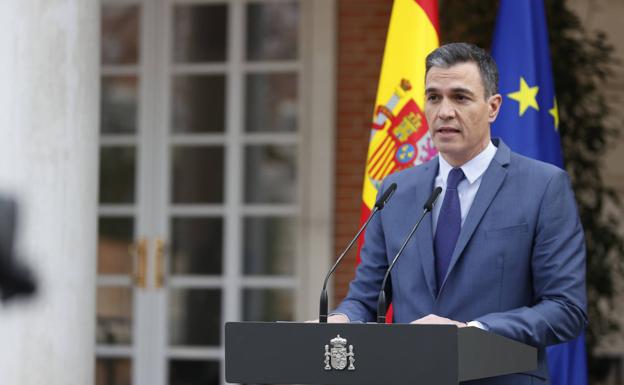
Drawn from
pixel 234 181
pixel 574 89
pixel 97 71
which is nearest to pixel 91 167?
pixel 97 71

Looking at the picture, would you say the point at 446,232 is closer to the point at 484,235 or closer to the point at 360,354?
the point at 484,235

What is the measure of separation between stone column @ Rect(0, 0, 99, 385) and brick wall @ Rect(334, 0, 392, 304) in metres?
2.27

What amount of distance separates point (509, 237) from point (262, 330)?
0.65 metres

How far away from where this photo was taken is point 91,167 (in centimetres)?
468

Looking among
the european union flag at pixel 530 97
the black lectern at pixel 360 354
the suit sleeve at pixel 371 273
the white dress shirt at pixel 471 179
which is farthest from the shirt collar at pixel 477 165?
the european union flag at pixel 530 97

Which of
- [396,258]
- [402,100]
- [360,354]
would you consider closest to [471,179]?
[396,258]

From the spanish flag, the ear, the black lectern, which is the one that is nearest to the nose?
the ear

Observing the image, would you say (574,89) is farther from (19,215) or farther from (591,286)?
(19,215)

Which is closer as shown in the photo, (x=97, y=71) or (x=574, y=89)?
(x=97, y=71)

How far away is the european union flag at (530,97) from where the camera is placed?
4.71 m

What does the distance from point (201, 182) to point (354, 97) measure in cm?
103

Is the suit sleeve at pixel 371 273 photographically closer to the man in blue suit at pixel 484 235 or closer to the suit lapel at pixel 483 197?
the man in blue suit at pixel 484 235

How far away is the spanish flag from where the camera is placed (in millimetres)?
4566

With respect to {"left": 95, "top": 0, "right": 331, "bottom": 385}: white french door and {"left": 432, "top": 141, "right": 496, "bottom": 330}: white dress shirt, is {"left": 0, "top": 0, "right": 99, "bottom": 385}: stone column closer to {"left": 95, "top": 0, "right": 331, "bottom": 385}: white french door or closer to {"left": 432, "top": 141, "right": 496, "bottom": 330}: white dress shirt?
{"left": 432, "top": 141, "right": 496, "bottom": 330}: white dress shirt
